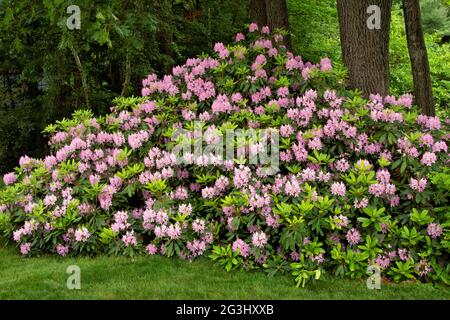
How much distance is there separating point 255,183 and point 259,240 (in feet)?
2.30

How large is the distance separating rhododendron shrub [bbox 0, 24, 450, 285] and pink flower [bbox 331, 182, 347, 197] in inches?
0.7

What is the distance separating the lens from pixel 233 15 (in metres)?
12.4

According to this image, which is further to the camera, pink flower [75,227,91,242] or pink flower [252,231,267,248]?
pink flower [75,227,91,242]

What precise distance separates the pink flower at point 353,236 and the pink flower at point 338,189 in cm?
40

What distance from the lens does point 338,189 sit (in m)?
5.52

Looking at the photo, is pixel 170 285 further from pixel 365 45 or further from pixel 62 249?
pixel 365 45

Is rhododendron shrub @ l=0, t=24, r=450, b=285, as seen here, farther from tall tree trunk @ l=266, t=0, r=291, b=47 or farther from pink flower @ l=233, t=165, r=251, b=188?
tall tree trunk @ l=266, t=0, r=291, b=47

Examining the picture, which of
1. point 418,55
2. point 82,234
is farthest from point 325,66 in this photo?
point 82,234

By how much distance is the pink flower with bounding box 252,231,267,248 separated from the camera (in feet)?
17.7

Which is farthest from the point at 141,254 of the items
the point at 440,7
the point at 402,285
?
the point at 440,7

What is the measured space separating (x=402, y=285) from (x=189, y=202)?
2514 millimetres

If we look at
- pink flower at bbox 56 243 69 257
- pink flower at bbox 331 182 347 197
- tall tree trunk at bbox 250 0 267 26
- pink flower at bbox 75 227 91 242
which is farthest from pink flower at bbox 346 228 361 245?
tall tree trunk at bbox 250 0 267 26

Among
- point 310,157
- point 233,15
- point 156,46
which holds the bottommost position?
point 310,157
